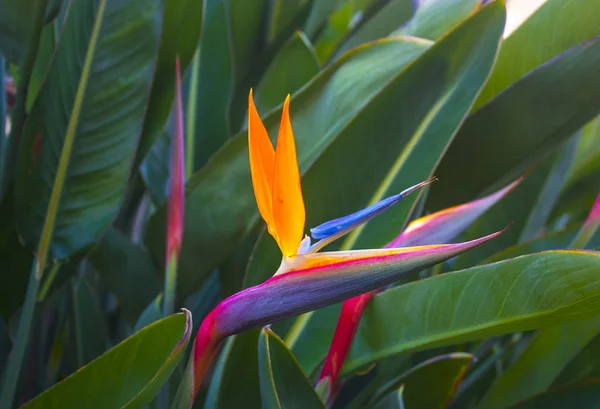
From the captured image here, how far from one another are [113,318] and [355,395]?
1.21ft

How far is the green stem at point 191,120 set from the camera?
26.2 inches

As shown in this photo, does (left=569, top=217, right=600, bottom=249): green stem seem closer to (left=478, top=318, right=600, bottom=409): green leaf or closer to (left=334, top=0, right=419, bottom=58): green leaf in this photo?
(left=478, top=318, right=600, bottom=409): green leaf

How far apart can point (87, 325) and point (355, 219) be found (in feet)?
1.61

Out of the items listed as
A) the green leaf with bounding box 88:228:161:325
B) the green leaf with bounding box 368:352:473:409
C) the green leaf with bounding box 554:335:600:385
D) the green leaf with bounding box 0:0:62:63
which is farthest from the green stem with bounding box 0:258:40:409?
the green leaf with bounding box 554:335:600:385

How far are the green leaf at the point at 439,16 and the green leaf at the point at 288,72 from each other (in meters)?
0.12

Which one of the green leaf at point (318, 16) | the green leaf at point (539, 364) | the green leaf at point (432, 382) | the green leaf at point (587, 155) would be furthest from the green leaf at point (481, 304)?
the green leaf at point (318, 16)

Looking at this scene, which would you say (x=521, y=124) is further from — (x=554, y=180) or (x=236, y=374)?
(x=236, y=374)

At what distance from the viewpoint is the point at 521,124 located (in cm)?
51

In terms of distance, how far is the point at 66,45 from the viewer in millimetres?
483

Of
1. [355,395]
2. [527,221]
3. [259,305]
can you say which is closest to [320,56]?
[527,221]

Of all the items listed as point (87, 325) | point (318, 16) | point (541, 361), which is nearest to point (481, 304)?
point (541, 361)

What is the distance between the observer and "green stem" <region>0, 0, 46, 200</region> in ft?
1.53

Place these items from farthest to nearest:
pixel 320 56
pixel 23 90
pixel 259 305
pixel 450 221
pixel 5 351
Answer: pixel 320 56 < pixel 5 351 < pixel 23 90 < pixel 450 221 < pixel 259 305

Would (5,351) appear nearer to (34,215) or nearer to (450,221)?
(34,215)
